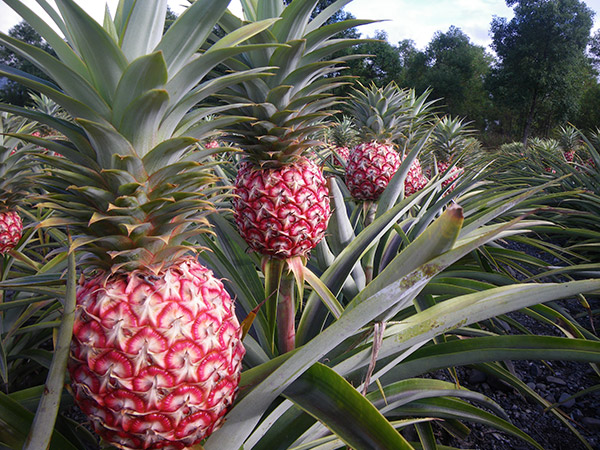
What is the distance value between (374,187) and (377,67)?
3479 centimetres

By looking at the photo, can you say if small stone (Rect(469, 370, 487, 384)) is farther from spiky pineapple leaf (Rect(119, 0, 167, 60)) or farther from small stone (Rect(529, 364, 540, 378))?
spiky pineapple leaf (Rect(119, 0, 167, 60))

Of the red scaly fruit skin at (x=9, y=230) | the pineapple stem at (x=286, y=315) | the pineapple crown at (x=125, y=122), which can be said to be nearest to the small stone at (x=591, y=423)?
the pineapple stem at (x=286, y=315)

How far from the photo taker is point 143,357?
2.67 ft

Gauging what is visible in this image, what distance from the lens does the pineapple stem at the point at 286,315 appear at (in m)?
1.67

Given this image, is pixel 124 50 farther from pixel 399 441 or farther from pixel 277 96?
pixel 399 441

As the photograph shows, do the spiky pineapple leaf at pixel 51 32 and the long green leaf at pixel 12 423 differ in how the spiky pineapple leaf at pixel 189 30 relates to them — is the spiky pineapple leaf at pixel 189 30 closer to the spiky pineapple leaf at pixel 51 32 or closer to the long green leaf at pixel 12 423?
the spiky pineapple leaf at pixel 51 32

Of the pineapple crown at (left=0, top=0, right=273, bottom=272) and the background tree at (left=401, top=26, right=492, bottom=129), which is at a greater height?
the background tree at (left=401, top=26, right=492, bottom=129)

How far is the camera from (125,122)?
916mm

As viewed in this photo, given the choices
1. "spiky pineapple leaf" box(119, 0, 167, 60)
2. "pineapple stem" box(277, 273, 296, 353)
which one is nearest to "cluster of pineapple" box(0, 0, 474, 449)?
"spiky pineapple leaf" box(119, 0, 167, 60)

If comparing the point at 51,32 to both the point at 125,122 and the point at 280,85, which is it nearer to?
the point at 125,122

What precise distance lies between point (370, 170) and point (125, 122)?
2526 mm

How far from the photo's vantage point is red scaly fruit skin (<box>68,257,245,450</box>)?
822 millimetres

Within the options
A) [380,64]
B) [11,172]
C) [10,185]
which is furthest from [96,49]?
[380,64]

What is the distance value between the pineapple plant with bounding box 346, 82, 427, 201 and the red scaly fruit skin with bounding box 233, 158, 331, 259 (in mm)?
1646
